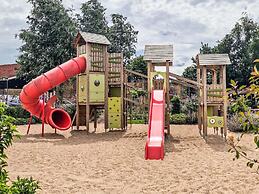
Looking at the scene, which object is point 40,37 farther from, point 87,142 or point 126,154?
point 126,154

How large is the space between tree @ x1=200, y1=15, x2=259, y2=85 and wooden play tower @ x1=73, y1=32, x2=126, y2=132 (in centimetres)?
2086

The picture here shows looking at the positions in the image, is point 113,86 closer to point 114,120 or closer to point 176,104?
point 114,120

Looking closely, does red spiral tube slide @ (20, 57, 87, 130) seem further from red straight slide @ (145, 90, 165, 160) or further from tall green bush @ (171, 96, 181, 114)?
tall green bush @ (171, 96, 181, 114)

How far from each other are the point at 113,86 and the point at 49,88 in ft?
10.8

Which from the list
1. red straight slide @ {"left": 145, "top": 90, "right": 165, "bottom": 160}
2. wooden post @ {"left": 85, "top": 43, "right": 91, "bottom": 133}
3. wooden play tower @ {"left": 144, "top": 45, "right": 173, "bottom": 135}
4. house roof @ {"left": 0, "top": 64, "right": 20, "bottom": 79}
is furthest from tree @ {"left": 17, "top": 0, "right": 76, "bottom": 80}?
red straight slide @ {"left": 145, "top": 90, "right": 165, "bottom": 160}

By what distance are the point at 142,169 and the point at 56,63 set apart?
19191 millimetres

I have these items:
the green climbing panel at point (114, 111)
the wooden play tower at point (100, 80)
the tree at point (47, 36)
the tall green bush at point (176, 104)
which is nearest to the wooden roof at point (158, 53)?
the wooden play tower at point (100, 80)

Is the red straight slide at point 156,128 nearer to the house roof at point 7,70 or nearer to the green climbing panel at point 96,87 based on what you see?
the green climbing panel at point 96,87

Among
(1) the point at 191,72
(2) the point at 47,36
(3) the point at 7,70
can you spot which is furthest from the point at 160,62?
(3) the point at 7,70

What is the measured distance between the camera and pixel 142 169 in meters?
7.69

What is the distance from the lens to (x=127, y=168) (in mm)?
7789

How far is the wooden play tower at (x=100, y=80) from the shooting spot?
50.0ft

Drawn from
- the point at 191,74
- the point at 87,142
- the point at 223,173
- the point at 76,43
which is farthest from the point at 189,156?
the point at 191,74

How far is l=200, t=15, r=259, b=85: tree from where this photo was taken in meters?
34.2
